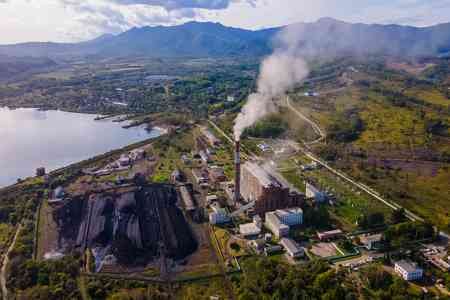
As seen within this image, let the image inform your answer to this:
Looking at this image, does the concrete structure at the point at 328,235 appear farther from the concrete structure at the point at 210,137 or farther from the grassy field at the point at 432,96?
the grassy field at the point at 432,96

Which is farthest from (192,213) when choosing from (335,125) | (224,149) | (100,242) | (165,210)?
(335,125)

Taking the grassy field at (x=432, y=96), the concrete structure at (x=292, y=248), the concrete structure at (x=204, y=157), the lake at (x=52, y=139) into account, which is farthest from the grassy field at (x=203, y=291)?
the grassy field at (x=432, y=96)

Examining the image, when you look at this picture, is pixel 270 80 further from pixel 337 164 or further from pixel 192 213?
pixel 192 213

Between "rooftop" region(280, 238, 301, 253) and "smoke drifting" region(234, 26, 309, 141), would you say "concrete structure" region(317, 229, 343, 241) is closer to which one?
"rooftop" region(280, 238, 301, 253)

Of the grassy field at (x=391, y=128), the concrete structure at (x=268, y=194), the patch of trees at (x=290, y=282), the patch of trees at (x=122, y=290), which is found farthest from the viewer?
the grassy field at (x=391, y=128)

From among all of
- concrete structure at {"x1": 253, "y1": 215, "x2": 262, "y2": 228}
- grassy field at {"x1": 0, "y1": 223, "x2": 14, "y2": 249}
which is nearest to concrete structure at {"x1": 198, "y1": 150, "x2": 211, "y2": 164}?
concrete structure at {"x1": 253, "y1": 215, "x2": 262, "y2": 228}

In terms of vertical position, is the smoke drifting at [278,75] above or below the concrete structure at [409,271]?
above

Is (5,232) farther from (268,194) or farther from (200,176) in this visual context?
(268,194)
